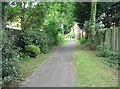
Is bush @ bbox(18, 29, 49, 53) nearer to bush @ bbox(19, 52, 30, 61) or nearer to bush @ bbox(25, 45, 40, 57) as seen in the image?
bush @ bbox(25, 45, 40, 57)

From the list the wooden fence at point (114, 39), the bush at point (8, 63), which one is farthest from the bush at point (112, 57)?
the bush at point (8, 63)

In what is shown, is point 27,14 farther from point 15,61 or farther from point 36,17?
point 15,61

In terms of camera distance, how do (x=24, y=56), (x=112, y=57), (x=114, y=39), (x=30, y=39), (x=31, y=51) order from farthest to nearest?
(x=30, y=39) → (x=114, y=39) → (x=31, y=51) → (x=24, y=56) → (x=112, y=57)

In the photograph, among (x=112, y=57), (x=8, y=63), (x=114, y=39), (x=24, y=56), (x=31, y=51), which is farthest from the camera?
(x=114, y=39)

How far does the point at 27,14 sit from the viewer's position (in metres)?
21.6

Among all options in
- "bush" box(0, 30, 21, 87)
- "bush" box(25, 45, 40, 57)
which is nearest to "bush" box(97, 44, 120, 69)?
"bush" box(25, 45, 40, 57)

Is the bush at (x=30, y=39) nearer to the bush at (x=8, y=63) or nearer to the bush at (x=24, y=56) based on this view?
the bush at (x=24, y=56)

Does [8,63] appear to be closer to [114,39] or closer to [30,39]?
[30,39]

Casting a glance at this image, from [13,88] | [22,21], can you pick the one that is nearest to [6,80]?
[13,88]

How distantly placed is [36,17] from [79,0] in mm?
6845

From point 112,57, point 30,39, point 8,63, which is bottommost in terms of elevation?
point 112,57

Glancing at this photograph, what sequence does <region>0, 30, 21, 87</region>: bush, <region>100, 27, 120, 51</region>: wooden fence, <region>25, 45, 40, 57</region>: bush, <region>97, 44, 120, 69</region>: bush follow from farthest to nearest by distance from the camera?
1. <region>25, 45, 40, 57</region>: bush
2. <region>100, 27, 120, 51</region>: wooden fence
3. <region>97, 44, 120, 69</region>: bush
4. <region>0, 30, 21, 87</region>: bush

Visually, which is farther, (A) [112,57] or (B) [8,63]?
(A) [112,57]

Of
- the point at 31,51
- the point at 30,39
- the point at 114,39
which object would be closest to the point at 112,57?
the point at 114,39
